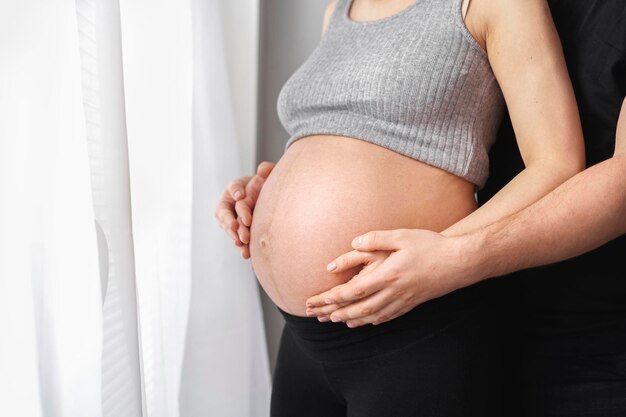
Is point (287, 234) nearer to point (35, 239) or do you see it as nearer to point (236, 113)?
point (35, 239)

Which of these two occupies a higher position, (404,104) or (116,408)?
(404,104)

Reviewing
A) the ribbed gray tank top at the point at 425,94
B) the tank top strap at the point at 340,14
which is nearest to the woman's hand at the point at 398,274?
the ribbed gray tank top at the point at 425,94

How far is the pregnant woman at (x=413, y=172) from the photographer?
0.83 meters

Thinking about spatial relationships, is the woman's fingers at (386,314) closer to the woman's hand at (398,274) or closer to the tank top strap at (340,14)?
the woman's hand at (398,274)

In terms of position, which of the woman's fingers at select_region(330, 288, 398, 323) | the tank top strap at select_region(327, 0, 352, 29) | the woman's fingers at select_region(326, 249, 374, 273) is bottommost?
the woman's fingers at select_region(330, 288, 398, 323)

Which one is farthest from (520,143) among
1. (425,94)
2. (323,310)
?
(323,310)

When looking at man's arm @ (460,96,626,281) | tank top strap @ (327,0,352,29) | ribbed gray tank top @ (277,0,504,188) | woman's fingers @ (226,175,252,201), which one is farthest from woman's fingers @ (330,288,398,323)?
tank top strap @ (327,0,352,29)

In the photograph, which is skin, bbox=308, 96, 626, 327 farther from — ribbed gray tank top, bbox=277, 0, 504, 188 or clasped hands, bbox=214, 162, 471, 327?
ribbed gray tank top, bbox=277, 0, 504, 188

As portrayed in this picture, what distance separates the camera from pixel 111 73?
0.85 metres

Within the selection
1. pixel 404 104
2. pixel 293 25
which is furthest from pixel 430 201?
pixel 293 25

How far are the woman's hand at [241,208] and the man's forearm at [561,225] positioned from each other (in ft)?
1.39

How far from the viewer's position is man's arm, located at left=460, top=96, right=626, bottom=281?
74cm

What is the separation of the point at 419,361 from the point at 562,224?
0.89 ft

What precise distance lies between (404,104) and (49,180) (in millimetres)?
523
